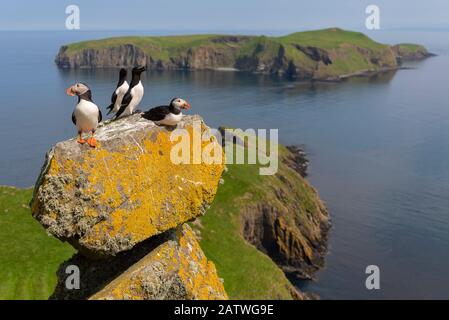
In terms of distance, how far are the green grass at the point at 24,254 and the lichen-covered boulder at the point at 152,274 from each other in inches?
823

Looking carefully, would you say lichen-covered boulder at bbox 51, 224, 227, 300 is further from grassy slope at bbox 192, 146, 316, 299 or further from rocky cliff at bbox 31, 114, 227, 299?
grassy slope at bbox 192, 146, 316, 299

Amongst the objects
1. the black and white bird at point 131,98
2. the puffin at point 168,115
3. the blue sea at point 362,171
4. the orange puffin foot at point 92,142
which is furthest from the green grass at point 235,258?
the orange puffin foot at point 92,142

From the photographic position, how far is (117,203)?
14.8 meters

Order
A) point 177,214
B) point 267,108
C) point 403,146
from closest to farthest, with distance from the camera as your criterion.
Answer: point 177,214
point 403,146
point 267,108

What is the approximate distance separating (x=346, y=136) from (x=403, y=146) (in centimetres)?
2137

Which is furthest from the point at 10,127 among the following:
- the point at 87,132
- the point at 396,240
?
the point at 87,132

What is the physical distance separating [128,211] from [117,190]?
819mm

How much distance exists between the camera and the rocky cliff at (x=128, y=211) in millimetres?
14234

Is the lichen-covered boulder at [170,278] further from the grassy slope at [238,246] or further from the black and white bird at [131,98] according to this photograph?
the grassy slope at [238,246]

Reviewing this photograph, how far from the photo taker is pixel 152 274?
14.5 metres

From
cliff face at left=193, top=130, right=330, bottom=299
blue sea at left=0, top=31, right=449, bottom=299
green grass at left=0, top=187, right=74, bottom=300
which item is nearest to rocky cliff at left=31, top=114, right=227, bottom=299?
green grass at left=0, top=187, right=74, bottom=300

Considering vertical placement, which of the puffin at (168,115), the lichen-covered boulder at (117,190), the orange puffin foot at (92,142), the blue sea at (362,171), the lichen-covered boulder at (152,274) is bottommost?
the blue sea at (362,171)

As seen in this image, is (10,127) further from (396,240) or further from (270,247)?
(396,240)

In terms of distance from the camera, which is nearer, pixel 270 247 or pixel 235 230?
pixel 235 230
